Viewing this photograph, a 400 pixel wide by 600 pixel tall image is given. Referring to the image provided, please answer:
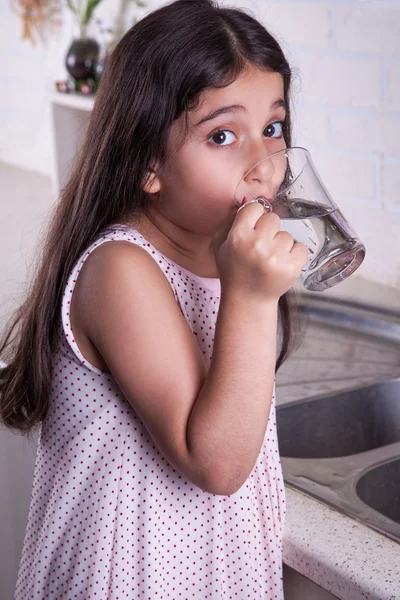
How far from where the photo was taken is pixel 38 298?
3.03ft

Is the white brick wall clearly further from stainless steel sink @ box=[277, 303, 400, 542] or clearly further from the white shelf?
the white shelf

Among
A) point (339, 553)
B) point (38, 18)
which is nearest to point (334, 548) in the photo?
point (339, 553)

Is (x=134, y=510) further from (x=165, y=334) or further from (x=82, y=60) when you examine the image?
(x=82, y=60)

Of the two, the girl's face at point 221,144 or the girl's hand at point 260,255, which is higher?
the girl's face at point 221,144

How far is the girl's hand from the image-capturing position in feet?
2.50

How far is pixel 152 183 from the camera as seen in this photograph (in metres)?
0.86

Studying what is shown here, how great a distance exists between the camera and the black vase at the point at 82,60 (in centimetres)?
238

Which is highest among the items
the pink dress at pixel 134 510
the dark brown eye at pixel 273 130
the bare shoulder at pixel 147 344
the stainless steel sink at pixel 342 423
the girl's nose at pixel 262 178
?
the dark brown eye at pixel 273 130

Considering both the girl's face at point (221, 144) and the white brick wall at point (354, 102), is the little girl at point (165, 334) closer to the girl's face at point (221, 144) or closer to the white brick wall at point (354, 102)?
the girl's face at point (221, 144)

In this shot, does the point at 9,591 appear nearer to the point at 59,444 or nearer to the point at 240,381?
the point at 59,444

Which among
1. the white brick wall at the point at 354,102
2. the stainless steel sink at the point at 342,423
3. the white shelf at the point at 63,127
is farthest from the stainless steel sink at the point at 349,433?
the white shelf at the point at 63,127

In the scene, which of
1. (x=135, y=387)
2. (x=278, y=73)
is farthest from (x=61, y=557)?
(x=278, y=73)

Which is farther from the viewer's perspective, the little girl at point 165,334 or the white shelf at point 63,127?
the white shelf at point 63,127

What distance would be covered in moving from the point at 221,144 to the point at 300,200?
3.6 inches
